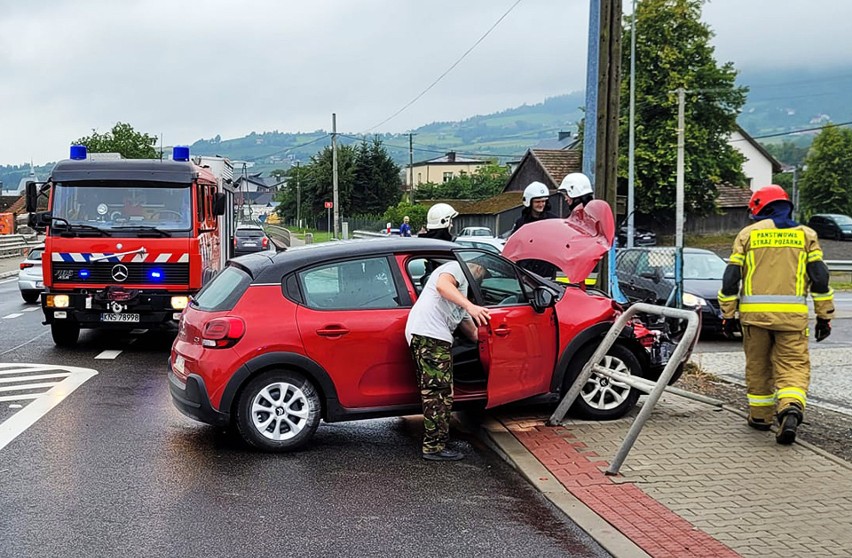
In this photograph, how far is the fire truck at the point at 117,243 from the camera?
13.2m

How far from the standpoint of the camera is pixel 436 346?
7.42m

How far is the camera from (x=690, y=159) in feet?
191

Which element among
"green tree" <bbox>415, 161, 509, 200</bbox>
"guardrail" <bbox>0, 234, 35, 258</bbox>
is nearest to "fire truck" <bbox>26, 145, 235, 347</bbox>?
"guardrail" <bbox>0, 234, 35, 258</bbox>

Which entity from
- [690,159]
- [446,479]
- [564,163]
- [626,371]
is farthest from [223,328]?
[564,163]

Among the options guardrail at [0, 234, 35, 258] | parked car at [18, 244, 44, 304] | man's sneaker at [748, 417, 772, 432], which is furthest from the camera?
guardrail at [0, 234, 35, 258]

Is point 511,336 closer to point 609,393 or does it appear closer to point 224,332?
point 609,393

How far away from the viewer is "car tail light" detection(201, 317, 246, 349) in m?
7.56

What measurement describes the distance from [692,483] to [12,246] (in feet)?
160

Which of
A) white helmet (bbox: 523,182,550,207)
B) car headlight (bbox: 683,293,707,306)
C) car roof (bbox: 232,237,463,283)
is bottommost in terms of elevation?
car headlight (bbox: 683,293,707,306)

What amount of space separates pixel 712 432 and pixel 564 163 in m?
64.1

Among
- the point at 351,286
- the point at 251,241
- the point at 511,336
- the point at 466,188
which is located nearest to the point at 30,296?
the point at 351,286

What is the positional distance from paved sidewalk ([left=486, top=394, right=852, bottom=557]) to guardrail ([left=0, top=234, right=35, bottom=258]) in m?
44.9

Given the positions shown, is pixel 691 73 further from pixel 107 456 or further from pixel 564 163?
pixel 107 456

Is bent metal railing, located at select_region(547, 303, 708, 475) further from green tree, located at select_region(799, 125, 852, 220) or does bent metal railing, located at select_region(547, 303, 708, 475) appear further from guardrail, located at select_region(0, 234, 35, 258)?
green tree, located at select_region(799, 125, 852, 220)
